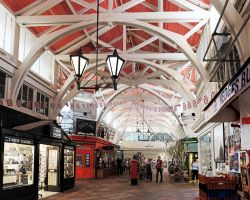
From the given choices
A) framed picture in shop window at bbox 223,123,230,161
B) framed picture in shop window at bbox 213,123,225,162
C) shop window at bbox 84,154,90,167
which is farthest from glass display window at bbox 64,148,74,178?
shop window at bbox 84,154,90,167

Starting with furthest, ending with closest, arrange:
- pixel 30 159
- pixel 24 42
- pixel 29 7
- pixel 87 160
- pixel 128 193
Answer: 1. pixel 87 160
2. pixel 128 193
3. pixel 24 42
4. pixel 29 7
5. pixel 30 159

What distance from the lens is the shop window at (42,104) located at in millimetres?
14816

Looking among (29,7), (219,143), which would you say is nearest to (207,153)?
(219,143)

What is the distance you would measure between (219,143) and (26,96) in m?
7.45

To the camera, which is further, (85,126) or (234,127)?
(85,126)

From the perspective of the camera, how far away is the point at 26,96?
45.3 ft

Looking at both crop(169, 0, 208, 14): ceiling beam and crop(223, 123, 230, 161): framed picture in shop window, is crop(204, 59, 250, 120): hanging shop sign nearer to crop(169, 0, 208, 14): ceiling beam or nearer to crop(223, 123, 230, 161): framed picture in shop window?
crop(223, 123, 230, 161): framed picture in shop window

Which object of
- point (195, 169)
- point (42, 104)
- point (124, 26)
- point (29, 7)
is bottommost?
point (195, 169)

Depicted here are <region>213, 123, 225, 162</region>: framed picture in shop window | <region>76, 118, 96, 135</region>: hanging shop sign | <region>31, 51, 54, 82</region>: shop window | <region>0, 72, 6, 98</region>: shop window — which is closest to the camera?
<region>213, 123, 225, 162</region>: framed picture in shop window

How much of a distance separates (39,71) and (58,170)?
14.0 feet

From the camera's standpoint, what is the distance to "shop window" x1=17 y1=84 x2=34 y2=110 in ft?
43.6

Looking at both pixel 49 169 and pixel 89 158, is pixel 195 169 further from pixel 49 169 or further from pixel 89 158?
pixel 49 169

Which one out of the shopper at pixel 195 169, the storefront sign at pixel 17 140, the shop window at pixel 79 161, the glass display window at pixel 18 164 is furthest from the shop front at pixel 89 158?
the storefront sign at pixel 17 140

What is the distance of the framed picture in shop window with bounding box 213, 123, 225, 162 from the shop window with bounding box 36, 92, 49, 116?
23.3ft
